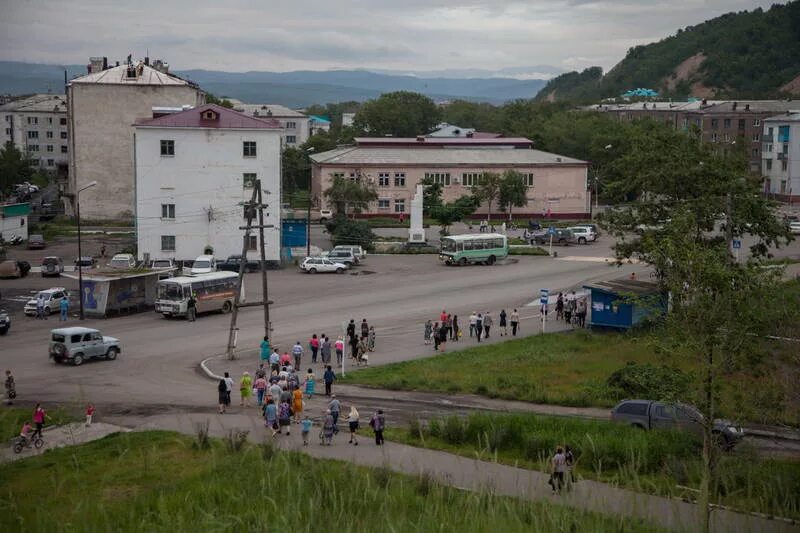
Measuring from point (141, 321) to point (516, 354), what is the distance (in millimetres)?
15157

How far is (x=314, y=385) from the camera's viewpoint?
2903cm

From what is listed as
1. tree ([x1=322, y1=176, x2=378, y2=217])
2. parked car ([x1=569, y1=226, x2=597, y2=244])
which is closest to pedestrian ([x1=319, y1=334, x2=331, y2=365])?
parked car ([x1=569, y1=226, x2=597, y2=244])

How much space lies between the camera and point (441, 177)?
78125 millimetres

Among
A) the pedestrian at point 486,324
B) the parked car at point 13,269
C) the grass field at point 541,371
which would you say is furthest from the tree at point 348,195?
the grass field at point 541,371

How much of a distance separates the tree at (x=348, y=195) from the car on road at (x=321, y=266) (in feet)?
58.5

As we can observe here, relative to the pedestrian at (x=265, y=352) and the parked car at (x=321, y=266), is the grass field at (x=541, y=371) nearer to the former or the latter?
the pedestrian at (x=265, y=352)

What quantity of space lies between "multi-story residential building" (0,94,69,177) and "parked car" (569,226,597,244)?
248ft

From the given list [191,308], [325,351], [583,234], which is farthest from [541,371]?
[583,234]

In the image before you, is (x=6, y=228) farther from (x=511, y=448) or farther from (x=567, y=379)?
(x=511, y=448)

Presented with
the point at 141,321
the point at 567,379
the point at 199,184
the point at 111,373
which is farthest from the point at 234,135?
the point at 567,379

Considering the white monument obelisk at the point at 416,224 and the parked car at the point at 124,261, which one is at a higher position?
the white monument obelisk at the point at 416,224

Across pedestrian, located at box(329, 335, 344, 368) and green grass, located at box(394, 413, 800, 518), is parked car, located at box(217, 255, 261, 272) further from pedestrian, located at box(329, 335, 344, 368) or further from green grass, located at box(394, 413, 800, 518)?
green grass, located at box(394, 413, 800, 518)

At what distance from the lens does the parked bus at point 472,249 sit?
54812mm

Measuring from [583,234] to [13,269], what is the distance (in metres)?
34.1
